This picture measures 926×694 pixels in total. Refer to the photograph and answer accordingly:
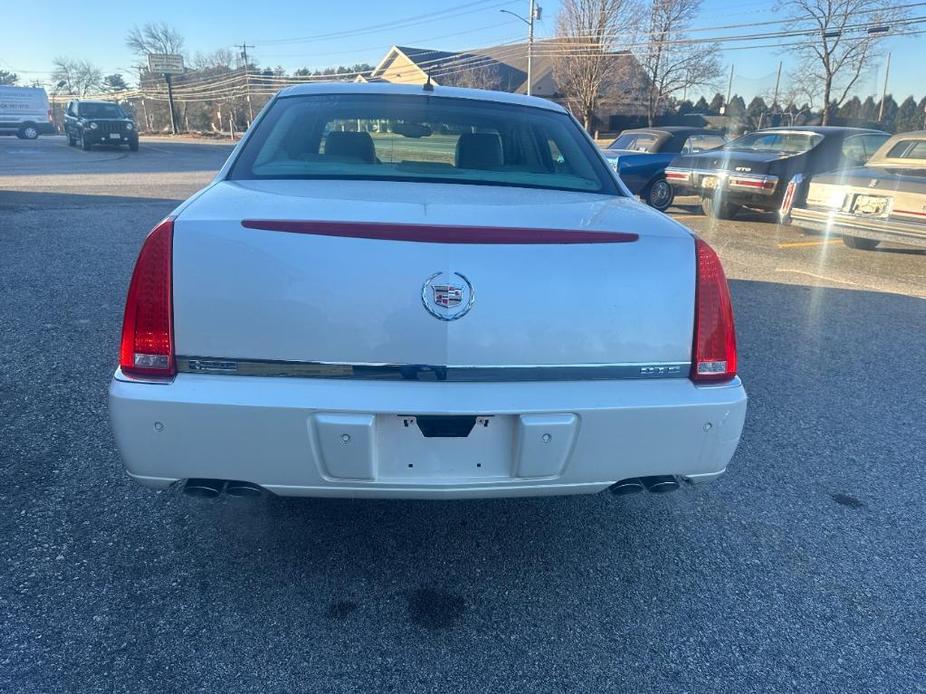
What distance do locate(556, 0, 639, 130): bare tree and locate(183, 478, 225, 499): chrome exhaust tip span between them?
4010cm

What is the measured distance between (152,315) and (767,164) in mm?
10182

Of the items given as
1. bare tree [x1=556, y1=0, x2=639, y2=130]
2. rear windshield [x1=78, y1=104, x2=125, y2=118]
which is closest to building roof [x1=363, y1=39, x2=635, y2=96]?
bare tree [x1=556, y1=0, x2=639, y2=130]

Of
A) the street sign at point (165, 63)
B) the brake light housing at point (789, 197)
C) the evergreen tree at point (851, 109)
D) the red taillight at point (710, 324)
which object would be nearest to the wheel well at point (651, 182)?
the brake light housing at point (789, 197)

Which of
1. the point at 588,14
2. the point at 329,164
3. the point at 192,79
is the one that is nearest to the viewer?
the point at 329,164

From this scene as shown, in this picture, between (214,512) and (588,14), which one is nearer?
(214,512)

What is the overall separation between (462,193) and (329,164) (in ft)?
2.11

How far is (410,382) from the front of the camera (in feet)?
6.32

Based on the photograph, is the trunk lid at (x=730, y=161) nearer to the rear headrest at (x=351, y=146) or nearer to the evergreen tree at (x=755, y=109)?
the rear headrest at (x=351, y=146)

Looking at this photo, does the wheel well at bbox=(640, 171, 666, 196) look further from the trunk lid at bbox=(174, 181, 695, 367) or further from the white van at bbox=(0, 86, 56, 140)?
the white van at bbox=(0, 86, 56, 140)

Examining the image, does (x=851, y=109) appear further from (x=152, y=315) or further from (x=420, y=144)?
(x=152, y=315)

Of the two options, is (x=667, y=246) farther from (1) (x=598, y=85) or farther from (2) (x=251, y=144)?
(1) (x=598, y=85)

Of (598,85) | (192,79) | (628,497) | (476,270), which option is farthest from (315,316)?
(192,79)

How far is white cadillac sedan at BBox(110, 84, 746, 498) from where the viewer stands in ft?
6.19

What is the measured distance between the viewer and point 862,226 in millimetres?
8094
